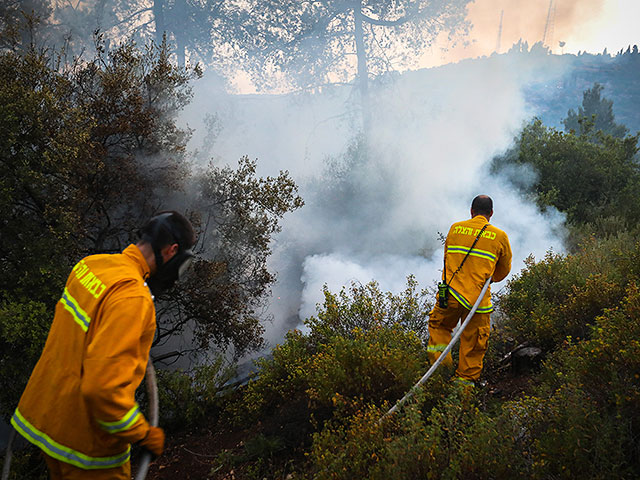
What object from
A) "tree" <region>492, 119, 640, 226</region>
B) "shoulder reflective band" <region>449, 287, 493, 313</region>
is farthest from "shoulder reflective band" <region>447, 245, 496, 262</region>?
"tree" <region>492, 119, 640, 226</region>

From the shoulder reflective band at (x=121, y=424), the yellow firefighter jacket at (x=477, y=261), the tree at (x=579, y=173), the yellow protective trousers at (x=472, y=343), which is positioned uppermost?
the tree at (x=579, y=173)

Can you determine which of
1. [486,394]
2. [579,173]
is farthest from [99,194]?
[579,173]

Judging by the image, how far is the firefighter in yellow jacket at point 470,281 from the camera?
386cm

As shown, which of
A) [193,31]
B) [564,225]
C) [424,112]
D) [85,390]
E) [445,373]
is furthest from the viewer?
[424,112]

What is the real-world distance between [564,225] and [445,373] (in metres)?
6.90

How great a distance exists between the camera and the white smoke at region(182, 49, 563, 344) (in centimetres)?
1105

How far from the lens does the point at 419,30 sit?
49.8 feet

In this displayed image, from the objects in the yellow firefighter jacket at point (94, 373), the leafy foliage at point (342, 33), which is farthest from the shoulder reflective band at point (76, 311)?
the leafy foliage at point (342, 33)

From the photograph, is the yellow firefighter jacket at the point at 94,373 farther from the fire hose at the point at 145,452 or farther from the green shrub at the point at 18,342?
the green shrub at the point at 18,342

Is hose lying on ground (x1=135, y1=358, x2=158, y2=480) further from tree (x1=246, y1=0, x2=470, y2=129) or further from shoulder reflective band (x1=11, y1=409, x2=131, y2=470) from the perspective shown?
tree (x1=246, y1=0, x2=470, y2=129)

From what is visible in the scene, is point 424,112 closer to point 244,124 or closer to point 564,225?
point 244,124

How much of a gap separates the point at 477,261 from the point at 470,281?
21 cm

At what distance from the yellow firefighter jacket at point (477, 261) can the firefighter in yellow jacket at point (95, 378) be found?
2.95m

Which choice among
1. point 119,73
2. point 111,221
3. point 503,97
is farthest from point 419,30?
point 111,221
